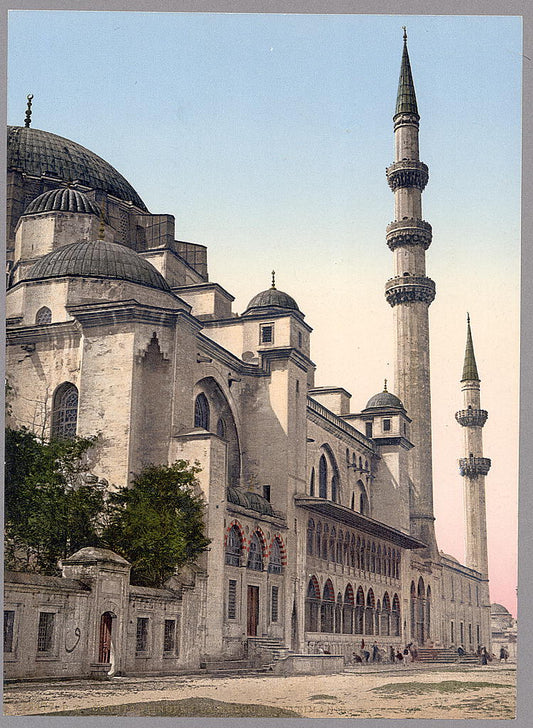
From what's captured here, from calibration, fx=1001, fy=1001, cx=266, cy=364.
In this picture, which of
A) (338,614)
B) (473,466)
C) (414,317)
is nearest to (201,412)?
(338,614)

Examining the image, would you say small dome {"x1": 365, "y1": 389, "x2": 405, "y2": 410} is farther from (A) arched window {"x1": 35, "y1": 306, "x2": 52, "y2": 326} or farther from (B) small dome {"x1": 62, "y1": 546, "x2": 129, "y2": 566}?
(B) small dome {"x1": 62, "y1": 546, "x2": 129, "y2": 566}

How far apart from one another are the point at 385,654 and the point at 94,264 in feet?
55.8

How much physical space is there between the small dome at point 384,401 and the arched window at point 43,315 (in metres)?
19.3

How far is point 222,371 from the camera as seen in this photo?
28.1 m

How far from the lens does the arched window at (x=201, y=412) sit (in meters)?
27.0

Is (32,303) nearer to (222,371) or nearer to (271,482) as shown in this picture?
(222,371)

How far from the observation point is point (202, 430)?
2378 cm

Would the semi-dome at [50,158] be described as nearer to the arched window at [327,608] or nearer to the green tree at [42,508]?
the green tree at [42,508]

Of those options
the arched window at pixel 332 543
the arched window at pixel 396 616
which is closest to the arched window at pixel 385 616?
the arched window at pixel 396 616

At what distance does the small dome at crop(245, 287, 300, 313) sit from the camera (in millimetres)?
30969

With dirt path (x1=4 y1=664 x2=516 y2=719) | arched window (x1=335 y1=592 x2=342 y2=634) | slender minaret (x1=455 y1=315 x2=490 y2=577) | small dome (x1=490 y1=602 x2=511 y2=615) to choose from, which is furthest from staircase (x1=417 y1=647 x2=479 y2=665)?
dirt path (x1=4 y1=664 x2=516 y2=719)

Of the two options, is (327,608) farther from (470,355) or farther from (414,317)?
(414,317)

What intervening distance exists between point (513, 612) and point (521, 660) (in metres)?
2.51

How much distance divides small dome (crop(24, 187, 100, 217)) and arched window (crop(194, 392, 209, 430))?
735cm
